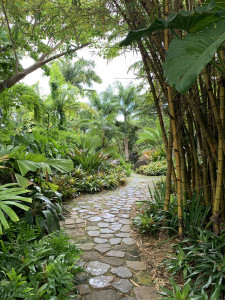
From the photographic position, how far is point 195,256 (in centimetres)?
149

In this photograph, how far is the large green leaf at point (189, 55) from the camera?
2.13 ft

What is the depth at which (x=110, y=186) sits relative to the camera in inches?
201

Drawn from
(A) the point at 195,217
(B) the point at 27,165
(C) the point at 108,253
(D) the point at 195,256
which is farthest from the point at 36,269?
(A) the point at 195,217

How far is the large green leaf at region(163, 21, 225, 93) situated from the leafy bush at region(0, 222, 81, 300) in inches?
51.6

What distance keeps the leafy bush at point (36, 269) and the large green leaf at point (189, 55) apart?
131cm

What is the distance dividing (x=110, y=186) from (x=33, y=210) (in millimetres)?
3120

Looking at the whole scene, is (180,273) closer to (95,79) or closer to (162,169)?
(162,169)

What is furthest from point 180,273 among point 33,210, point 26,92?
point 26,92

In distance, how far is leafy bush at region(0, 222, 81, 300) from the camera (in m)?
1.20

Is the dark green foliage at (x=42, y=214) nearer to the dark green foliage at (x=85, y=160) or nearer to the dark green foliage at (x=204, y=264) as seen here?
the dark green foliage at (x=204, y=264)

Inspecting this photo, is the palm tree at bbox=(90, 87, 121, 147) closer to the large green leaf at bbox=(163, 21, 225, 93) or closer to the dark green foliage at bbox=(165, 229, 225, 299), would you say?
the dark green foliage at bbox=(165, 229, 225, 299)

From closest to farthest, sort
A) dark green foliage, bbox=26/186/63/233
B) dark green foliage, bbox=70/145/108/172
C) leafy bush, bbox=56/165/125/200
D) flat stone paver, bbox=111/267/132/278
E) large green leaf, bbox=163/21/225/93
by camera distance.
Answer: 1. large green leaf, bbox=163/21/225/93
2. flat stone paver, bbox=111/267/132/278
3. dark green foliage, bbox=26/186/63/233
4. leafy bush, bbox=56/165/125/200
5. dark green foliage, bbox=70/145/108/172

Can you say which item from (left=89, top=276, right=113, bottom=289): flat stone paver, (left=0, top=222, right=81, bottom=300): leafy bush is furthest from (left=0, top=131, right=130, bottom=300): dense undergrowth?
(left=89, top=276, right=113, bottom=289): flat stone paver

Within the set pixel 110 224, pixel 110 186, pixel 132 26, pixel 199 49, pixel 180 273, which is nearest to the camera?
pixel 199 49
